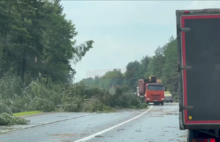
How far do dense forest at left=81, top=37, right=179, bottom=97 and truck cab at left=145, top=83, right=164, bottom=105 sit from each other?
103ft

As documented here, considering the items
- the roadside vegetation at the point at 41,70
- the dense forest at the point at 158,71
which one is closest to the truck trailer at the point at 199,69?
the roadside vegetation at the point at 41,70

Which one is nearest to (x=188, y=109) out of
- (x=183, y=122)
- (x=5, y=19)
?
(x=183, y=122)

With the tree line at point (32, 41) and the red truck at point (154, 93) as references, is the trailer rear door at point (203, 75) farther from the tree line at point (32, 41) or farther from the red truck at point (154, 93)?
the red truck at point (154, 93)

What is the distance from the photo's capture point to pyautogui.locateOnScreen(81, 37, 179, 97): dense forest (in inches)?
4872

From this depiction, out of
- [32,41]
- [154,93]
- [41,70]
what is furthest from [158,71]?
[32,41]

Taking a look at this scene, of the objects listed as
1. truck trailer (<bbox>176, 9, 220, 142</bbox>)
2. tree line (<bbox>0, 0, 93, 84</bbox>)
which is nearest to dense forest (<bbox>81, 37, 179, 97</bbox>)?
tree line (<bbox>0, 0, 93, 84</bbox>)

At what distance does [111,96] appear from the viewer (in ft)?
121

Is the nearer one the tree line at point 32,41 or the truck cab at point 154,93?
the tree line at point 32,41

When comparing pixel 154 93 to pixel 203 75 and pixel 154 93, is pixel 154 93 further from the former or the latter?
pixel 203 75

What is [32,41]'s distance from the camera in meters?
49.4

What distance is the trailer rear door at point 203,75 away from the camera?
8.26 meters

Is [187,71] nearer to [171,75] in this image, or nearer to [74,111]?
[74,111]

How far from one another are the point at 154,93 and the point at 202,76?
44.2 meters

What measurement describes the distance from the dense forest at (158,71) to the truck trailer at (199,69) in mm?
74618
